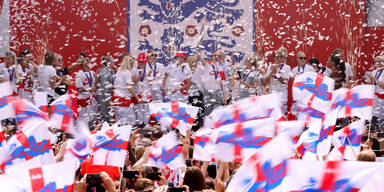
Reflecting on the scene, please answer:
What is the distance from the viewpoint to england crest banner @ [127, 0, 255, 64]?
14.0 m

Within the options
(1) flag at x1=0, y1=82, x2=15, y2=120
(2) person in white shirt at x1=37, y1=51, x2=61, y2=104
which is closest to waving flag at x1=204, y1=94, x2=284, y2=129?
(1) flag at x1=0, y1=82, x2=15, y2=120

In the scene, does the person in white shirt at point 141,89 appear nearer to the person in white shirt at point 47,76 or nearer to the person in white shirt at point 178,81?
the person in white shirt at point 178,81

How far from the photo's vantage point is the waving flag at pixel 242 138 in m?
5.09

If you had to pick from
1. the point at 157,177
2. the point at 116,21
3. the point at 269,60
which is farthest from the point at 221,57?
the point at 157,177

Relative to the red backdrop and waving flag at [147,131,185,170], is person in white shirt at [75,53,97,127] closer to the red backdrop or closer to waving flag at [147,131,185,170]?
the red backdrop

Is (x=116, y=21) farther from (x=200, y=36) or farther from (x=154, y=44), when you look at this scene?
(x=200, y=36)

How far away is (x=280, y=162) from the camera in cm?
323

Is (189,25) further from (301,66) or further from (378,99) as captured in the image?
(378,99)

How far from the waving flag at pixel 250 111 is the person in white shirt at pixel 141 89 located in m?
5.02

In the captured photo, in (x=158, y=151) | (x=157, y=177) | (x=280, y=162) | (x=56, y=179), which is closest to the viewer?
(x=280, y=162)

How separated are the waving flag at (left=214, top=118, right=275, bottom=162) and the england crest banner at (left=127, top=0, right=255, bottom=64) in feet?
27.8

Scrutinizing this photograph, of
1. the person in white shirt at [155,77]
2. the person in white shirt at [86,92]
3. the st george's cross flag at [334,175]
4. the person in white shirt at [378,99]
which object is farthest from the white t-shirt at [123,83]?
the st george's cross flag at [334,175]

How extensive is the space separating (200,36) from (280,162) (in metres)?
11.1

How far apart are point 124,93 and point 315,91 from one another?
14.8 ft
